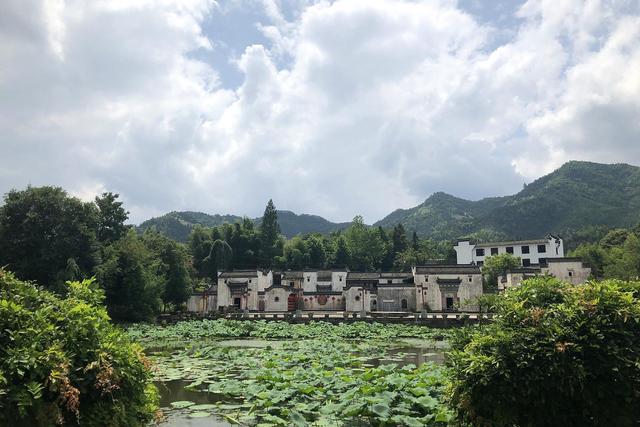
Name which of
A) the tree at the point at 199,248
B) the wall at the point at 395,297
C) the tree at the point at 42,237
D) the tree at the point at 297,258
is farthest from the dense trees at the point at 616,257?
the tree at the point at 199,248

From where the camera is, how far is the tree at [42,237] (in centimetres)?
3130

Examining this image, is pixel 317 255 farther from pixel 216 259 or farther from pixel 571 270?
pixel 571 270

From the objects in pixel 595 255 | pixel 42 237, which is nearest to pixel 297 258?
pixel 42 237

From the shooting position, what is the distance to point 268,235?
6656 centimetres

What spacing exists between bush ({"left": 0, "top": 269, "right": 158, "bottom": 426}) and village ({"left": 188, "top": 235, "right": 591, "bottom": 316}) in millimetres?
37770

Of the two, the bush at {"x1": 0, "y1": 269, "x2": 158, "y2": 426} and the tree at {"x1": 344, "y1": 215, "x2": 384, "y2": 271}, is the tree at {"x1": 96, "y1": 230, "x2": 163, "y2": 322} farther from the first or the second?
the tree at {"x1": 344, "y1": 215, "x2": 384, "y2": 271}

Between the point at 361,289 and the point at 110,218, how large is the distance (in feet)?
83.0

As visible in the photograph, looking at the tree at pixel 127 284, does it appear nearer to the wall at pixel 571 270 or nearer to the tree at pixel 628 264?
the wall at pixel 571 270

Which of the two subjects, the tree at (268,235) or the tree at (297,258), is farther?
the tree at (268,235)

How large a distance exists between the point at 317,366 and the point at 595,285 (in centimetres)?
881

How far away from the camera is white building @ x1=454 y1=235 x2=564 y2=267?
2436 inches

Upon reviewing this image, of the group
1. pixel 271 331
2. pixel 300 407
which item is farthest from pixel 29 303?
pixel 271 331

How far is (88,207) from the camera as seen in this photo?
113 ft

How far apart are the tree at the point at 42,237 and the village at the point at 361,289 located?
15.7 metres
